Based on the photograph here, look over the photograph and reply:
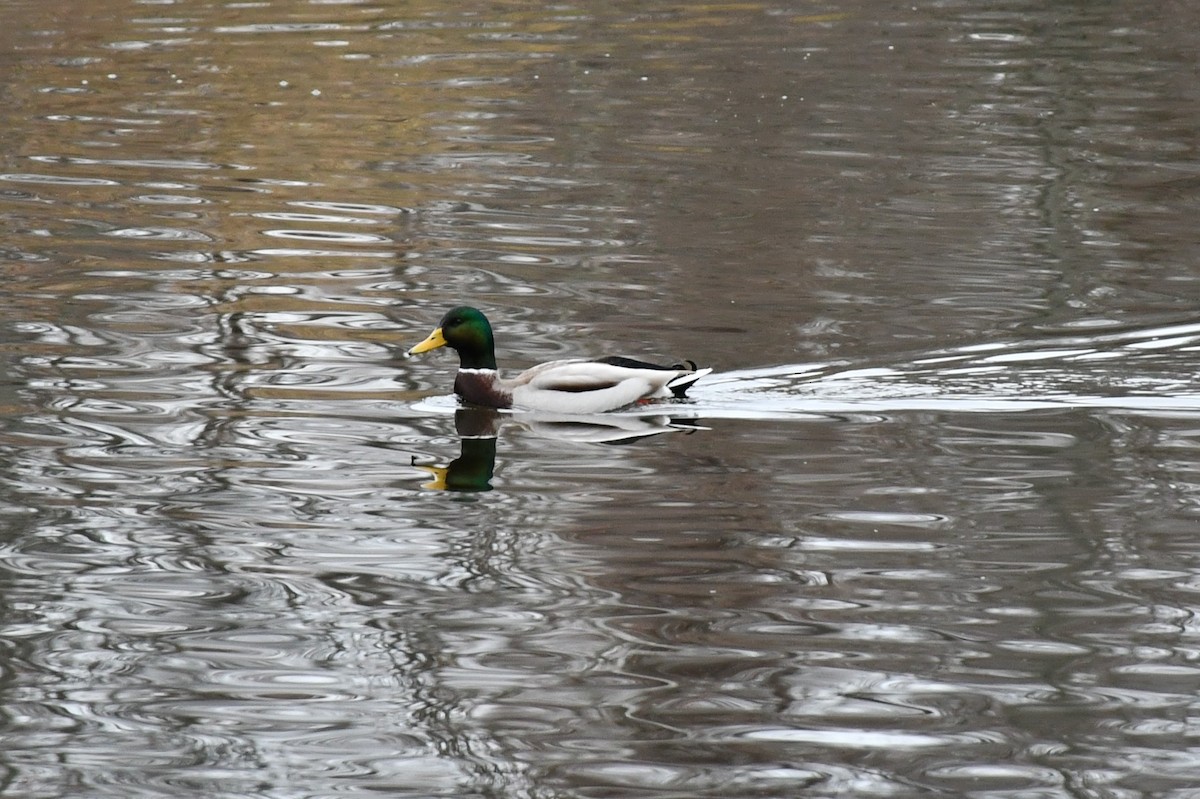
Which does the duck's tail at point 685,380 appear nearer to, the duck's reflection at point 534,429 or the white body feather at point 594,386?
the white body feather at point 594,386

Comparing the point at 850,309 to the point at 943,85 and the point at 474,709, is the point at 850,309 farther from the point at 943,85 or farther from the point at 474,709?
the point at 943,85

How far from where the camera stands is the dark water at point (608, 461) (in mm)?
6246

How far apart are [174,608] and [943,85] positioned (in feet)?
55.5

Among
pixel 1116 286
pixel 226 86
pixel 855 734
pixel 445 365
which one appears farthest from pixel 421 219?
pixel 855 734

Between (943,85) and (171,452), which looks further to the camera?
(943,85)

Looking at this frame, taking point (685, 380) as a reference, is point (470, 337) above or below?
above

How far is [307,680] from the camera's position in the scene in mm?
6672

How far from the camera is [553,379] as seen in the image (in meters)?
10.5

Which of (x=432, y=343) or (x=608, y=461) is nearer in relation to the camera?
(x=608, y=461)

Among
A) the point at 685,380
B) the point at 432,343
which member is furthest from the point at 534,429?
the point at 432,343

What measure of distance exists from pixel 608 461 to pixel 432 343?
6.06ft

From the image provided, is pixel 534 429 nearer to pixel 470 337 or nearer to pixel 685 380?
pixel 470 337

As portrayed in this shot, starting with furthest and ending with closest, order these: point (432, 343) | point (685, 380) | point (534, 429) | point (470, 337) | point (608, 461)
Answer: point (432, 343) → point (470, 337) → point (534, 429) → point (685, 380) → point (608, 461)

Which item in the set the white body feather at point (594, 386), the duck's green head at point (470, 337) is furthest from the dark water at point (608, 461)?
the duck's green head at point (470, 337)
